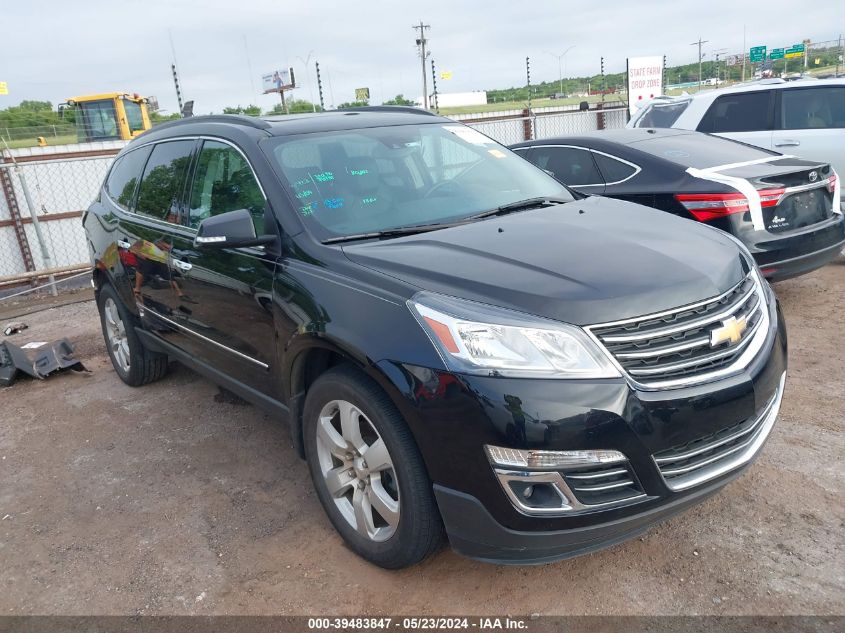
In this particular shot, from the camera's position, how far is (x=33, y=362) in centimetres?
580

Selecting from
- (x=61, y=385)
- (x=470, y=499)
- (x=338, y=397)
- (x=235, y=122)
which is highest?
(x=235, y=122)

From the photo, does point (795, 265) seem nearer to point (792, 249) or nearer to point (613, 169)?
point (792, 249)

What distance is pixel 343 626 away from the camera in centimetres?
268

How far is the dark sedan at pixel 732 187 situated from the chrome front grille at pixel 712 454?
274cm

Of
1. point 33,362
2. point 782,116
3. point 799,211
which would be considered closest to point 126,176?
point 33,362

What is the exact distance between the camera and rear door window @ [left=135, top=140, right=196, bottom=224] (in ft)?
13.7

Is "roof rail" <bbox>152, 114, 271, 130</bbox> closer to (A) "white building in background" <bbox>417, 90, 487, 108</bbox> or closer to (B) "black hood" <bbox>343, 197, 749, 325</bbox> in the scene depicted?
(B) "black hood" <bbox>343, 197, 749, 325</bbox>

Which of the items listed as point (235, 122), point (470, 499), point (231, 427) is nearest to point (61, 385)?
point (231, 427)

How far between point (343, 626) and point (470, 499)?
775 mm

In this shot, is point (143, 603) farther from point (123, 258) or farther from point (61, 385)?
point (61, 385)

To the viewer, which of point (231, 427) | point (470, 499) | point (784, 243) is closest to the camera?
point (470, 499)

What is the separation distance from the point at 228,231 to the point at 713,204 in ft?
11.9

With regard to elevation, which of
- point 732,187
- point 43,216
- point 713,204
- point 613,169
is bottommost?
point 43,216

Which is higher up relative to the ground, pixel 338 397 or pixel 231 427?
pixel 338 397
